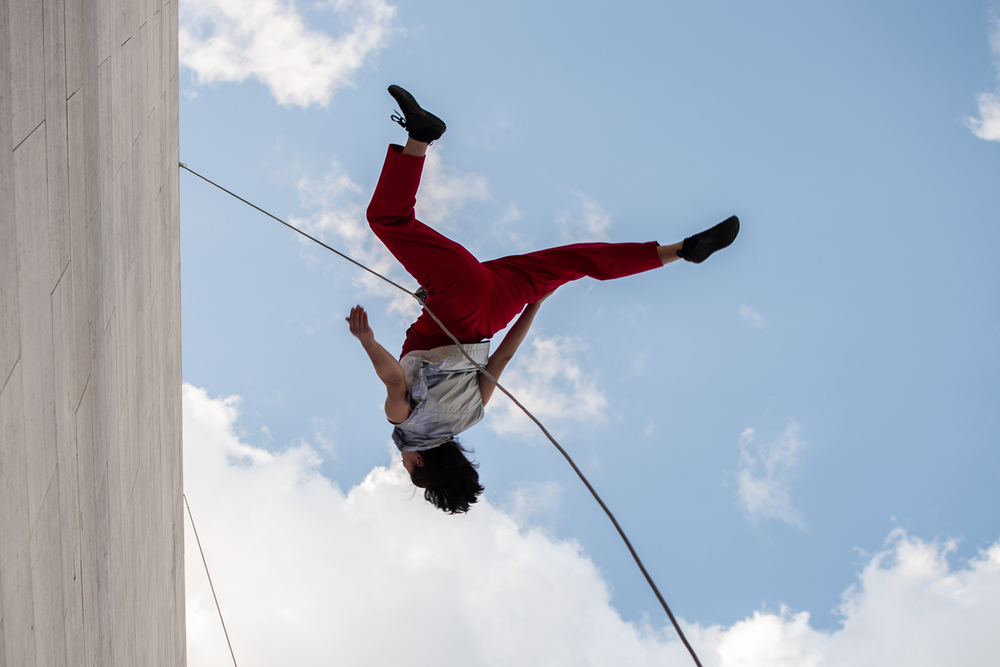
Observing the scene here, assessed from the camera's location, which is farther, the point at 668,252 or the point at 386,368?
the point at 668,252

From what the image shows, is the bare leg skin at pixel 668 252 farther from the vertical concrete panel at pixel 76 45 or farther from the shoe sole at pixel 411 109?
the vertical concrete panel at pixel 76 45

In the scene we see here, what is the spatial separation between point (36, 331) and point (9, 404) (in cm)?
11

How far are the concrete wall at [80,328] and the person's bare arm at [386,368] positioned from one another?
0.53 m

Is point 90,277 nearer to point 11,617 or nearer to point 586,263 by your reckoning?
point 11,617

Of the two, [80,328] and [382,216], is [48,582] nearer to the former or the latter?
[80,328]

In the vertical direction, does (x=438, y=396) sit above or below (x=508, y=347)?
below

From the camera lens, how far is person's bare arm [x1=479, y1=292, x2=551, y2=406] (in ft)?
7.19

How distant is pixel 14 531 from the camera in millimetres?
620

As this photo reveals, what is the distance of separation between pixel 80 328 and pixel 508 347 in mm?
1613

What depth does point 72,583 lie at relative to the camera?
851 millimetres

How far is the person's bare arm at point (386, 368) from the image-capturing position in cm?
167

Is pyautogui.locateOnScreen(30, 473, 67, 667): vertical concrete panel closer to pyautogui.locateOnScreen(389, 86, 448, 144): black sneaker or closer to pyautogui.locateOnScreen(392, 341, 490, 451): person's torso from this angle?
pyautogui.locateOnScreen(392, 341, 490, 451): person's torso

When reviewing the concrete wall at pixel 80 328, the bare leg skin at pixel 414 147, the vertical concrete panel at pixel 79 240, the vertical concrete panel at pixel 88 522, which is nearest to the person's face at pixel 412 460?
the concrete wall at pixel 80 328

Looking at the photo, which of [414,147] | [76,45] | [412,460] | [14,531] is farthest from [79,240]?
[412,460]
